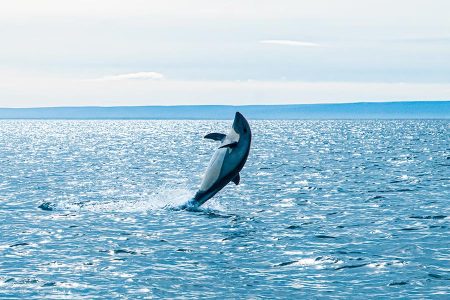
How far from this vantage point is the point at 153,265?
20719 mm

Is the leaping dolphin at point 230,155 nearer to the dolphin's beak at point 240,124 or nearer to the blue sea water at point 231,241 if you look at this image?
the dolphin's beak at point 240,124

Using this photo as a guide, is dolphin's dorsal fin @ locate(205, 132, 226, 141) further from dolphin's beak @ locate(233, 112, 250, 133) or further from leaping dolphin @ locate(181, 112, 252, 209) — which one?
dolphin's beak @ locate(233, 112, 250, 133)

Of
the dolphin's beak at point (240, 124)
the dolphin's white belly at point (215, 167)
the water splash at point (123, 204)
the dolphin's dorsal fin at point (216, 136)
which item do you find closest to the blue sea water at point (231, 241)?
the water splash at point (123, 204)

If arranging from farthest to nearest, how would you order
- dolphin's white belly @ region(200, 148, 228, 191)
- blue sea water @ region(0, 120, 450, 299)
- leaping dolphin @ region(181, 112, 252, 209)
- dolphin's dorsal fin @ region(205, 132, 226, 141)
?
dolphin's white belly @ region(200, 148, 228, 191) → dolphin's dorsal fin @ region(205, 132, 226, 141) → leaping dolphin @ region(181, 112, 252, 209) → blue sea water @ region(0, 120, 450, 299)

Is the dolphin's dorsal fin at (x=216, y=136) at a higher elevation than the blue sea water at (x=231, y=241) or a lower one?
higher

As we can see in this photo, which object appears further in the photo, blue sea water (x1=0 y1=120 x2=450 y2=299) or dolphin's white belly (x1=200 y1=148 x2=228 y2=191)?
dolphin's white belly (x1=200 y1=148 x2=228 y2=191)

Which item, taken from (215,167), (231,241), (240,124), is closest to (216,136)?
(240,124)

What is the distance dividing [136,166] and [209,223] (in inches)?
1447

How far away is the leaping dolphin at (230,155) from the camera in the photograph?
25.0m

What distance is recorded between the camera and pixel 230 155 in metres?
25.3

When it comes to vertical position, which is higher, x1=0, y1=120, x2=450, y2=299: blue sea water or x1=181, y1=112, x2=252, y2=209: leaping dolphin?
x1=181, y1=112, x2=252, y2=209: leaping dolphin

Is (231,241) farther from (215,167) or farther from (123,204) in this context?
(123,204)

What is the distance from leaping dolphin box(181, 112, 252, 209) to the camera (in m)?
25.0

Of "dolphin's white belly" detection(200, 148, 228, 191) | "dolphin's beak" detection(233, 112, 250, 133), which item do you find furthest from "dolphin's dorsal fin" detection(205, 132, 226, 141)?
"dolphin's beak" detection(233, 112, 250, 133)
